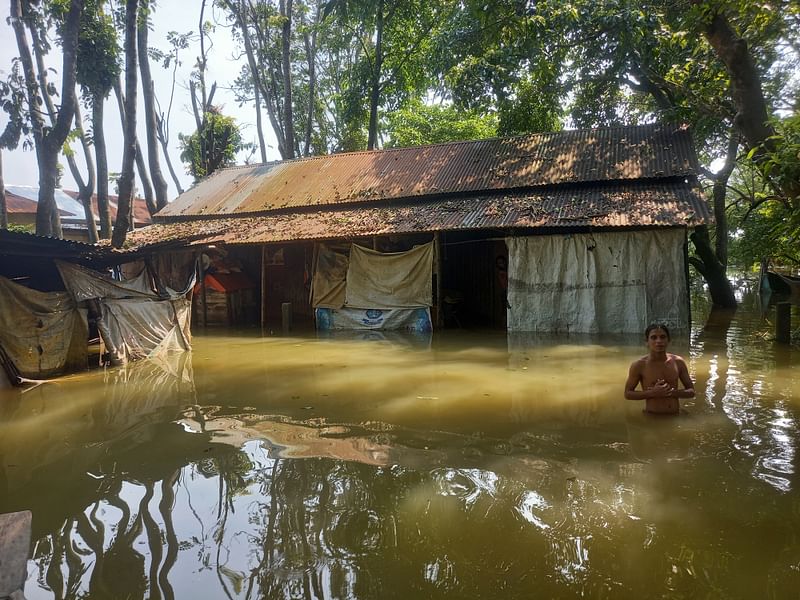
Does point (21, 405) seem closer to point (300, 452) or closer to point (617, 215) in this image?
point (300, 452)

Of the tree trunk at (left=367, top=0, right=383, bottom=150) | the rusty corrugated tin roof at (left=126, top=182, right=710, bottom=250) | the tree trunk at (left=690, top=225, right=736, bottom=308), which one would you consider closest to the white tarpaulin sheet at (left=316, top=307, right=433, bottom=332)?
the rusty corrugated tin roof at (left=126, top=182, right=710, bottom=250)

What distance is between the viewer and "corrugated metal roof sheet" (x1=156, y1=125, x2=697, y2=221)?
11.9 m

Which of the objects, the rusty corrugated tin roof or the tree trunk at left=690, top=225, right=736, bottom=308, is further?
the tree trunk at left=690, top=225, right=736, bottom=308

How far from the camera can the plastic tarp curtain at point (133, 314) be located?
27.4 ft

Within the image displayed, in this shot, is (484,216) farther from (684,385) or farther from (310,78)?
(310,78)

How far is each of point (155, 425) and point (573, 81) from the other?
1526 cm

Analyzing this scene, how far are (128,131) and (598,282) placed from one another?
11.2 meters

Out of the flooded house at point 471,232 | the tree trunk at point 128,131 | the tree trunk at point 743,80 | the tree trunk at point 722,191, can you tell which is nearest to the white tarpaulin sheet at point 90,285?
the flooded house at point 471,232

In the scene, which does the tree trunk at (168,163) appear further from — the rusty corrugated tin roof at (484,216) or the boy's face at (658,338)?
the boy's face at (658,338)

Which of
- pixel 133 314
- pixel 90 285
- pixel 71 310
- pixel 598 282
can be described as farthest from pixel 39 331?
pixel 598 282

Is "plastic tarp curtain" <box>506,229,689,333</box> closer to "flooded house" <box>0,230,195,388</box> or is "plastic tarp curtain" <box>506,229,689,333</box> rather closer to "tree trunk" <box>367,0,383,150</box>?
"flooded house" <box>0,230,195,388</box>

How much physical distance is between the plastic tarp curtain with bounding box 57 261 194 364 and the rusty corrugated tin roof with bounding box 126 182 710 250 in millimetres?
1018

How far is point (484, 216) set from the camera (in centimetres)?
1066

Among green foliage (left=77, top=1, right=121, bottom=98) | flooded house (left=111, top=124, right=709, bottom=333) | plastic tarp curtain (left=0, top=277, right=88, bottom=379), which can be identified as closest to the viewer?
plastic tarp curtain (left=0, top=277, right=88, bottom=379)
